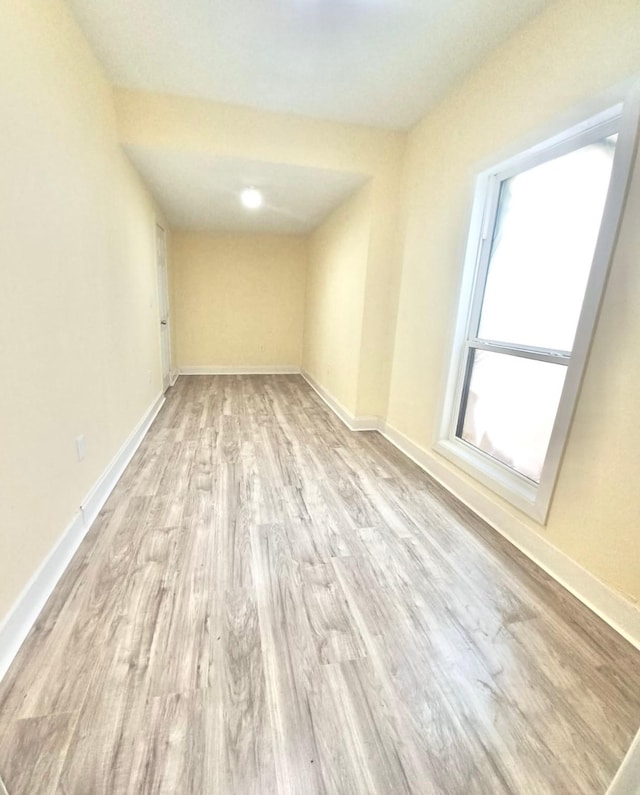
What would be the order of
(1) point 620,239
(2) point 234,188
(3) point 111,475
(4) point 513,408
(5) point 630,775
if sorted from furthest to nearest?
(2) point 234,188, (3) point 111,475, (4) point 513,408, (1) point 620,239, (5) point 630,775

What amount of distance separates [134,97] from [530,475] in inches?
139

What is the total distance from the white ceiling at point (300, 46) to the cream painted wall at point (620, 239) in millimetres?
193

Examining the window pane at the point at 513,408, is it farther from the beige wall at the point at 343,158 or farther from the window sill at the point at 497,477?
the beige wall at the point at 343,158

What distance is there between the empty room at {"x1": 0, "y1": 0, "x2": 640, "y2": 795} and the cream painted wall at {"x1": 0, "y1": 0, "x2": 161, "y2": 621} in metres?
0.02

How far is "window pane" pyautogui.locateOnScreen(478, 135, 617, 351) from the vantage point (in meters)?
1.59

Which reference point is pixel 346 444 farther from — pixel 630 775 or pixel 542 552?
pixel 630 775

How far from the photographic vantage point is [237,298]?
222 inches

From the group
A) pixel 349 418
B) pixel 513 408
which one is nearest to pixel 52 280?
pixel 513 408

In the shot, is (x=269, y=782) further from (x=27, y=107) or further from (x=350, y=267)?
(x=350, y=267)

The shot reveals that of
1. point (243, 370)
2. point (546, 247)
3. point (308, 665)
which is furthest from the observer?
point (243, 370)

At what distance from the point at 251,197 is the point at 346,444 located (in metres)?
2.66

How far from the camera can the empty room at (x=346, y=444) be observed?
0.99 m

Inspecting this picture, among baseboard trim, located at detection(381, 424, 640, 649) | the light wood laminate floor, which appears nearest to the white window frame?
baseboard trim, located at detection(381, 424, 640, 649)

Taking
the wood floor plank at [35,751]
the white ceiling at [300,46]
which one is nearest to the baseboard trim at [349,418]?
the white ceiling at [300,46]
